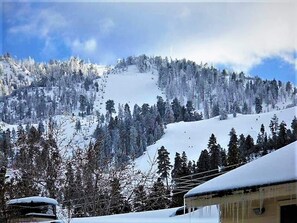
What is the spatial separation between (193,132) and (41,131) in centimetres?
2253

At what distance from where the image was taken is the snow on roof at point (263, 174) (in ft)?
6.52

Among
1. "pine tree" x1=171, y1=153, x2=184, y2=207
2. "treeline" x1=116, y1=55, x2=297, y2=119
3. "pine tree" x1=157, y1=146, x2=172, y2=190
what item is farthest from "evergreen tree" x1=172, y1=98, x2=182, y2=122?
"pine tree" x1=157, y1=146, x2=172, y2=190

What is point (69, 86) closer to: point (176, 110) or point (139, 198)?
point (176, 110)

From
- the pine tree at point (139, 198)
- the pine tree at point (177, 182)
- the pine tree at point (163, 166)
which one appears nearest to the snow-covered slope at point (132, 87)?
the pine tree at point (177, 182)

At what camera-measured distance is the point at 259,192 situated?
2117 millimetres

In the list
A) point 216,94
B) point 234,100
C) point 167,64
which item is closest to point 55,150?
point 234,100

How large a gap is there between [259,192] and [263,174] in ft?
0.27

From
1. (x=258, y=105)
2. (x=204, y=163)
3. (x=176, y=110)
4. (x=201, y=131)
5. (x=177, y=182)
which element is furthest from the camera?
(x=176, y=110)

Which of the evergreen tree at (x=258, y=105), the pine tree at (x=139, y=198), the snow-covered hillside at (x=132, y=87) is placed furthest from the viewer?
the snow-covered hillside at (x=132, y=87)

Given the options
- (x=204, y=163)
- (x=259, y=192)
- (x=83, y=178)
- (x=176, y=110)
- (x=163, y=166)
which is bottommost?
(x=259, y=192)

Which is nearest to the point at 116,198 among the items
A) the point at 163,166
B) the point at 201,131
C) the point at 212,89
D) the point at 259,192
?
the point at 163,166

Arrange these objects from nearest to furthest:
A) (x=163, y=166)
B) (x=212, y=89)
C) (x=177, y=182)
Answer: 1. (x=177, y=182)
2. (x=163, y=166)
3. (x=212, y=89)

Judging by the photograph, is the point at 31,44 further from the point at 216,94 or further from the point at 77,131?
the point at 216,94

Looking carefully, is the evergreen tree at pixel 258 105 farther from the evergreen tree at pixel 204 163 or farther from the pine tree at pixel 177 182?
the pine tree at pixel 177 182
